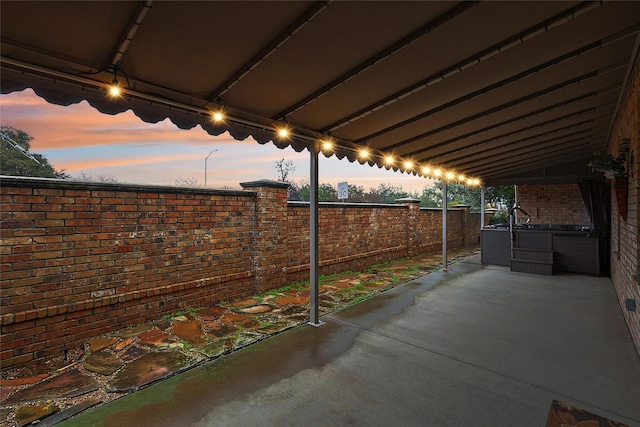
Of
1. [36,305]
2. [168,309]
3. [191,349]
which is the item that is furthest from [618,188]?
[36,305]

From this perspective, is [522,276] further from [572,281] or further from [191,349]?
[191,349]

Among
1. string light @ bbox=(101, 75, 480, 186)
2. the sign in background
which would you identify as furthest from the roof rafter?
the sign in background

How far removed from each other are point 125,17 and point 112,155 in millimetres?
14435

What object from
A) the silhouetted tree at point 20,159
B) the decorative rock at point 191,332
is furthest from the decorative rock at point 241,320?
the silhouetted tree at point 20,159

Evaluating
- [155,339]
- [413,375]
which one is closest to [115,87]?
[155,339]

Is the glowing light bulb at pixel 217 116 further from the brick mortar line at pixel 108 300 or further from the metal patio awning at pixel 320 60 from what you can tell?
the brick mortar line at pixel 108 300

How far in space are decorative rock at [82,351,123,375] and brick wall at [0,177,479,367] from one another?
463 mm

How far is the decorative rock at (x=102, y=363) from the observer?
2770 millimetres

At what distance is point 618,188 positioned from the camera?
11.6 feet

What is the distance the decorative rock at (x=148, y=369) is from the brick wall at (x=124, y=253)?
99 centimetres

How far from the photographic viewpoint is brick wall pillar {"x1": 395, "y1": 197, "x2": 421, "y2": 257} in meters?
9.09

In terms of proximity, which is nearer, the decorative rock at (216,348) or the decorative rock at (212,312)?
the decorative rock at (216,348)

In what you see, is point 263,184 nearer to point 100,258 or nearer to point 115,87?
point 100,258

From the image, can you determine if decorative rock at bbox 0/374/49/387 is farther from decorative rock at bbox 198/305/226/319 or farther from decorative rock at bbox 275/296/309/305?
decorative rock at bbox 275/296/309/305
